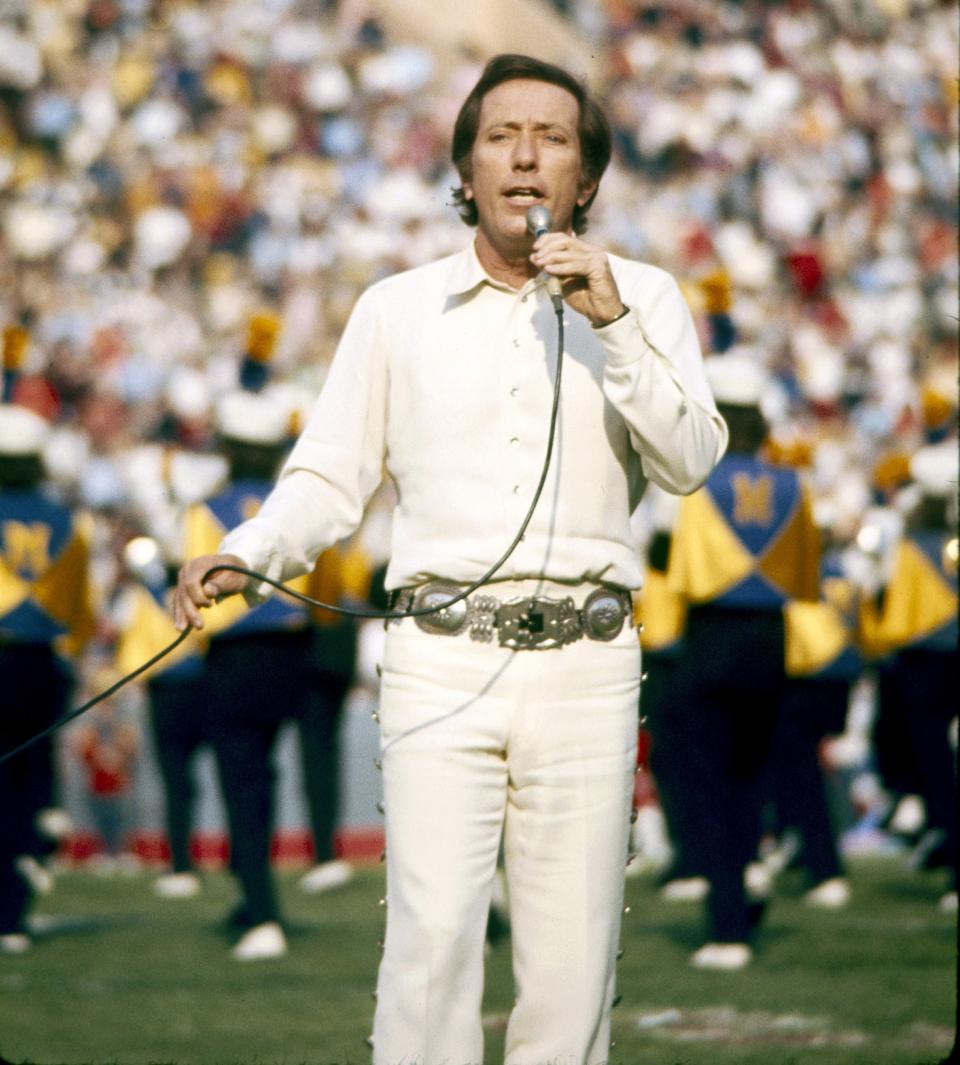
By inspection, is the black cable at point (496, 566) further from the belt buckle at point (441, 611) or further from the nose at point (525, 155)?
the nose at point (525, 155)

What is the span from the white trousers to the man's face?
2.68ft

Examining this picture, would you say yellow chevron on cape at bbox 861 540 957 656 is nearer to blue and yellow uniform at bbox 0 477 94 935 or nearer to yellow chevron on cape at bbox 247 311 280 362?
yellow chevron on cape at bbox 247 311 280 362

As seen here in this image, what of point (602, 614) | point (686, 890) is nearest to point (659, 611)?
point (686, 890)

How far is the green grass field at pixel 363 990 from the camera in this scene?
22.7 feet

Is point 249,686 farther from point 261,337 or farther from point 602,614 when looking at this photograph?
point 602,614

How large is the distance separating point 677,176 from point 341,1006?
17.0m

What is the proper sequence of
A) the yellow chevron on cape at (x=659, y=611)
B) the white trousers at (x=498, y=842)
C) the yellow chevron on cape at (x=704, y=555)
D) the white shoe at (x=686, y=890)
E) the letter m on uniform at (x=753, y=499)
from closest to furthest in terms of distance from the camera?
the white trousers at (x=498, y=842), the yellow chevron on cape at (x=704, y=555), the letter m on uniform at (x=753, y=499), the yellow chevron on cape at (x=659, y=611), the white shoe at (x=686, y=890)

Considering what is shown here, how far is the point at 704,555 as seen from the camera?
9133mm

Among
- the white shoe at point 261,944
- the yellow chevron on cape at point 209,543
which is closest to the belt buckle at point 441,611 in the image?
the yellow chevron on cape at point 209,543

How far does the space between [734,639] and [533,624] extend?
15.2 feet

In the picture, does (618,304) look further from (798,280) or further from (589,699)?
(798,280)

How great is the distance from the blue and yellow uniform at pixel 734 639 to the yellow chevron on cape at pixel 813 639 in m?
2.21

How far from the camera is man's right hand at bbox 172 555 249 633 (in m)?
4.43

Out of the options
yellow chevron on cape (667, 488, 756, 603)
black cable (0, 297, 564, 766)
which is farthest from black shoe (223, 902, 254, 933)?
black cable (0, 297, 564, 766)
